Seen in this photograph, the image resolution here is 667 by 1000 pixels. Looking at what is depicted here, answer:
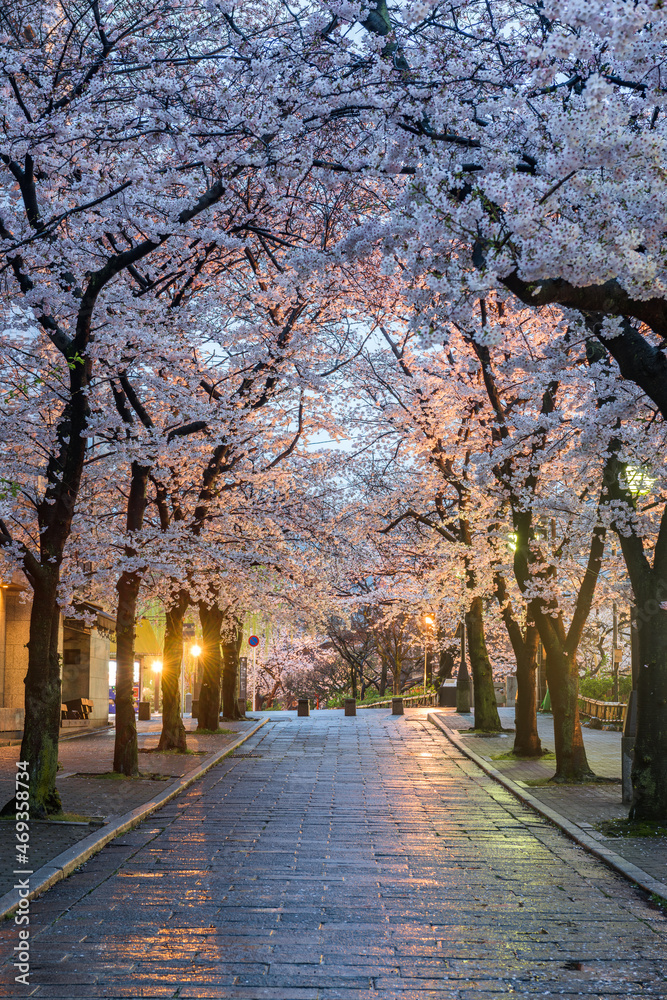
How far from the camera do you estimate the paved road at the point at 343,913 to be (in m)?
5.86

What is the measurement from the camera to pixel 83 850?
9484 millimetres

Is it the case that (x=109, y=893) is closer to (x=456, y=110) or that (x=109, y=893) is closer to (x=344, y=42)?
(x=456, y=110)

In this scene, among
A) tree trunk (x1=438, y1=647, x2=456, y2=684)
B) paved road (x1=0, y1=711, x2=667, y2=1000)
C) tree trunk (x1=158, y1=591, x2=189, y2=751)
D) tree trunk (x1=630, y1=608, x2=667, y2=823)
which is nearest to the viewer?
paved road (x1=0, y1=711, x2=667, y2=1000)

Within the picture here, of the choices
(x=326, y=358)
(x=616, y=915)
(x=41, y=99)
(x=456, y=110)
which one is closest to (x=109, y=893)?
(x=616, y=915)

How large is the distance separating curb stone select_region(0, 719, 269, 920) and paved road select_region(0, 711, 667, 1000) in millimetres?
143

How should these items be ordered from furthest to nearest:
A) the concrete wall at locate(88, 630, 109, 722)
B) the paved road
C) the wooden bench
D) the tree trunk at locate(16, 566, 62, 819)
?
the concrete wall at locate(88, 630, 109, 722)
the wooden bench
the tree trunk at locate(16, 566, 62, 819)
the paved road

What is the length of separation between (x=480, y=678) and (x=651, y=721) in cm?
1451

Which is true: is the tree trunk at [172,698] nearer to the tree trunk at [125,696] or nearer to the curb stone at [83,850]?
the tree trunk at [125,696]

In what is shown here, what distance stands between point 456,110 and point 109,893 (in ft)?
24.1

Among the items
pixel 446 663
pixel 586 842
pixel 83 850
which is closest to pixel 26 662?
pixel 83 850
